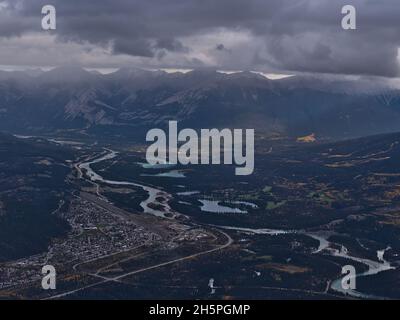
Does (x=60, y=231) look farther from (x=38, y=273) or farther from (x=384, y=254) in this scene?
(x=384, y=254)

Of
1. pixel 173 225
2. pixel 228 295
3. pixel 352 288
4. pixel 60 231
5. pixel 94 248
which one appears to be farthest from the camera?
pixel 173 225

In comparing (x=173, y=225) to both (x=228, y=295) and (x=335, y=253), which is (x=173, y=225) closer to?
(x=335, y=253)
